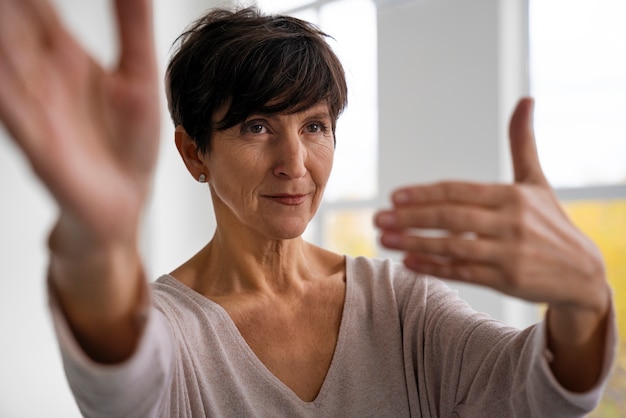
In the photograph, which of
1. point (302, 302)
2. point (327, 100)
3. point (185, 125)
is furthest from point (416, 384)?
point (185, 125)

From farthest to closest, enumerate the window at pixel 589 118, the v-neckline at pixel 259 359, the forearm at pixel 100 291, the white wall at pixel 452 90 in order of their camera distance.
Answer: the white wall at pixel 452 90, the window at pixel 589 118, the v-neckline at pixel 259 359, the forearm at pixel 100 291

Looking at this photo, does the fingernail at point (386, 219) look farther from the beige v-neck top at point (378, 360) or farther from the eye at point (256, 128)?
the eye at point (256, 128)

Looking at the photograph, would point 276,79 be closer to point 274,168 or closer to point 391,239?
point 274,168

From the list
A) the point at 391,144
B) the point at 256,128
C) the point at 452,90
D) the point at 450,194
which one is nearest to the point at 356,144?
the point at 391,144

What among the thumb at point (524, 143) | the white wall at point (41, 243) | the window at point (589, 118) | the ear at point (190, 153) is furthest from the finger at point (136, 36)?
the white wall at point (41, 243)

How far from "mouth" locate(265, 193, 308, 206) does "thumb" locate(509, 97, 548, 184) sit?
0.63 meters

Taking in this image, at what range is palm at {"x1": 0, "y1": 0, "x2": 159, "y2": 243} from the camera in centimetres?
76

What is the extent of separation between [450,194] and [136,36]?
41cm

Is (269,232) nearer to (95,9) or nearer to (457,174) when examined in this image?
(457,174)

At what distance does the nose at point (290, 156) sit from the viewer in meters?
1.58

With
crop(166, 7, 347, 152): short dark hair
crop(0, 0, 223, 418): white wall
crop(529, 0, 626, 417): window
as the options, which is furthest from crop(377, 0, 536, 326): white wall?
crop(166, 7, 347, 152): short dark hair

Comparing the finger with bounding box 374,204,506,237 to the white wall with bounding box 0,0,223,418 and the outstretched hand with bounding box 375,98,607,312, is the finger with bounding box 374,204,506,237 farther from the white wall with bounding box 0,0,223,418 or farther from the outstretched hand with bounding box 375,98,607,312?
the white wall with bounding box 0,0,223,418

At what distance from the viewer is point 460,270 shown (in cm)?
91

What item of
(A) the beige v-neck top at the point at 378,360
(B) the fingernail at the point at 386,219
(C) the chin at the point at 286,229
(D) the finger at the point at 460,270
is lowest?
(A) the beige v-neck top at the point at 378,360
